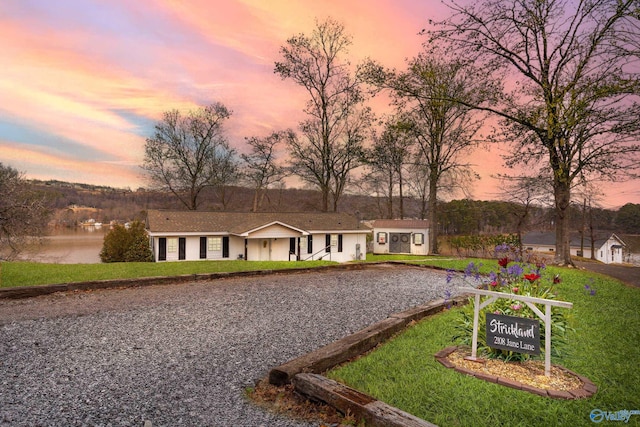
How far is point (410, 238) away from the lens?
33531 mm

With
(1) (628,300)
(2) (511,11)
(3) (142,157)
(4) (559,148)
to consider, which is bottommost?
(1) (628,300)

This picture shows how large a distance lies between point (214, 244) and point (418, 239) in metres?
19.8

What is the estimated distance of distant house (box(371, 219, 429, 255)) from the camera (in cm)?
3303

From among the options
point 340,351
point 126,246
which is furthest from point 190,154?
point 340,351

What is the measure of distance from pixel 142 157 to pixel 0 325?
28.0 m

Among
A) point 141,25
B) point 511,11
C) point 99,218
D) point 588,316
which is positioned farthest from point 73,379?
point 99,218

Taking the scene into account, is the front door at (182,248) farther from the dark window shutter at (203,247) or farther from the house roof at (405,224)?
the house roof at (405,224)

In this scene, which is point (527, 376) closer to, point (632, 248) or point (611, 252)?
point (632, 248)

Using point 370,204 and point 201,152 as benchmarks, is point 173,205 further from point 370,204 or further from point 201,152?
point 370,204

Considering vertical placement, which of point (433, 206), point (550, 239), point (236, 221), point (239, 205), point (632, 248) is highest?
point (239, 205)

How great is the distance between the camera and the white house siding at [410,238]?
33.0 metres

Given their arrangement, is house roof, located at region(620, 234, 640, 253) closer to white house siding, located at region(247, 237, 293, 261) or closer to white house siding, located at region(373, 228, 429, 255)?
white house siding, located at region(373, 228, 429, 255)

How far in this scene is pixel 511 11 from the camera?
13.9 meters

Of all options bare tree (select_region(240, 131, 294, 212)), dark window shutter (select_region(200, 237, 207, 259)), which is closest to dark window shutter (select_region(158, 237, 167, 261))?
dark window shutter (select_region(200, 237, 207, 259))
